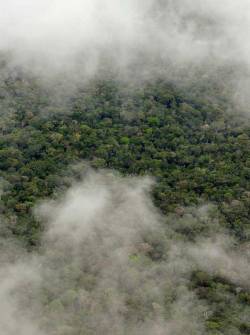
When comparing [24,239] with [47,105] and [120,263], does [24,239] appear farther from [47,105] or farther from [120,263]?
[47,105]

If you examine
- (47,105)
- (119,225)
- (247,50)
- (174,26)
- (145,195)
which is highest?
(174,26)

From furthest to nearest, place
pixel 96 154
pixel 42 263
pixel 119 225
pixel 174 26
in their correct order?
1. pixel 174 26
2. pixel 96 154
3. pixel 119 225
4. pixel 42 263

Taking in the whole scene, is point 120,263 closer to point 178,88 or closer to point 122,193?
point 122,193

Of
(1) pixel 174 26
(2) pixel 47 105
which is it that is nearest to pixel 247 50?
(1) pixel 174 26

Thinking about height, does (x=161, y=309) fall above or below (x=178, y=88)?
below

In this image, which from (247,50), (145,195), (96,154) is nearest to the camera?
(145,195)

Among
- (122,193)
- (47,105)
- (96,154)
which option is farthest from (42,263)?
(47,105)

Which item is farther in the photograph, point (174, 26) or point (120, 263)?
point (174, 26)
